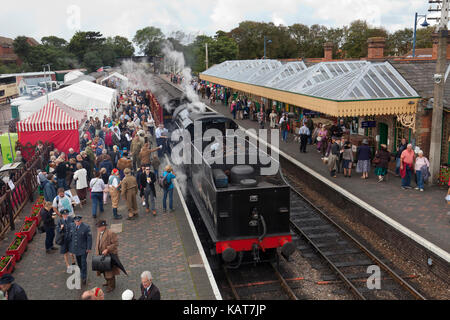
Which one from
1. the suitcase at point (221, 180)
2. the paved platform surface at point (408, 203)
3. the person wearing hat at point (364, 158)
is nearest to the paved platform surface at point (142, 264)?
the suitcase at point (221, 180)

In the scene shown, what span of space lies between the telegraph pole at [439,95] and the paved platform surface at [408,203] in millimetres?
890

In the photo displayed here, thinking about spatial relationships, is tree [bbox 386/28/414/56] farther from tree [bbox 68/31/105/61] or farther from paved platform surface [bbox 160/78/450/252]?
tree [bbox 68/31/105/61]

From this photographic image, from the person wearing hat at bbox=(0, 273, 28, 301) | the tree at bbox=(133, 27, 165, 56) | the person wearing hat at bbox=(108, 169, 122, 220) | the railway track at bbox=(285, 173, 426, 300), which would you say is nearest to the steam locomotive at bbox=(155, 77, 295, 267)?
the railway track at bbox=(285, 173, 426, 300)

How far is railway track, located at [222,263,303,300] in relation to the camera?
813cm

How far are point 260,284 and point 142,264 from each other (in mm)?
2636

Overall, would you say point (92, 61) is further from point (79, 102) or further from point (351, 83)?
point (351, 83)

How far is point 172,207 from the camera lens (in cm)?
1209

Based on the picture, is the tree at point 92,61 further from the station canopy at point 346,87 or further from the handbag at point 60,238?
the handbag at point 60,238

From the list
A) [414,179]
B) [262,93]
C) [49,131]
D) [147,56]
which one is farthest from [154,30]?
[414,179]

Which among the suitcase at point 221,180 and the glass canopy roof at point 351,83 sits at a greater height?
the glass canopy roof at point 351,83

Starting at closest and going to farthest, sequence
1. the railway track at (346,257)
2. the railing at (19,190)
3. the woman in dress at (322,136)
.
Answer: the railway track at (346,257)
the railing at (19,190)
the woman in dress at (322,136)

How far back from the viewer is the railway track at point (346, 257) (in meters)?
8.40

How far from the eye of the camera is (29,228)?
34.0 feet

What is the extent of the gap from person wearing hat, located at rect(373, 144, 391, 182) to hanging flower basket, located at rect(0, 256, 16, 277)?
1151 cm
